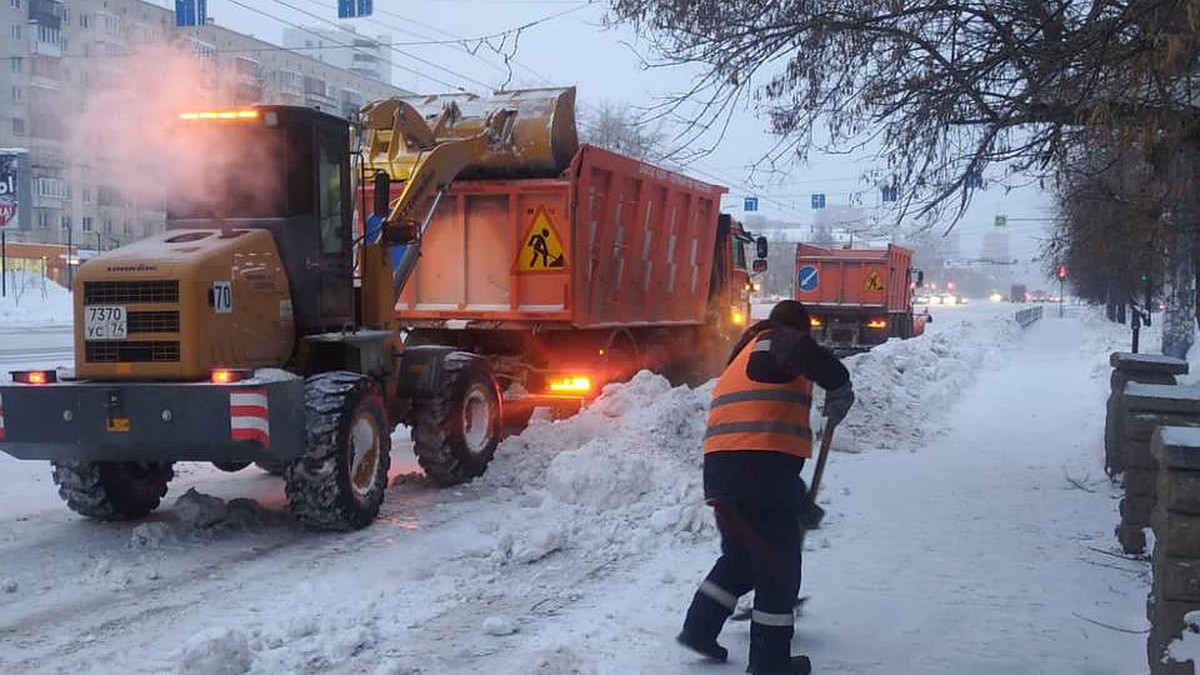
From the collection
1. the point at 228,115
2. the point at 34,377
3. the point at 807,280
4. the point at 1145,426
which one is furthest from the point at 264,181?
the point at 807,280

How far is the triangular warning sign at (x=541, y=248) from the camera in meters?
11.5

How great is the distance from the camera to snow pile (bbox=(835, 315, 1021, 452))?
12.5m

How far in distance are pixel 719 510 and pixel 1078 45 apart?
3.28m

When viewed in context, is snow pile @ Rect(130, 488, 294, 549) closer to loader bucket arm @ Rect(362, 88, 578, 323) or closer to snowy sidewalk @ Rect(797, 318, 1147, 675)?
loader bucket arm @ Rect(362, 88, 578, 323)

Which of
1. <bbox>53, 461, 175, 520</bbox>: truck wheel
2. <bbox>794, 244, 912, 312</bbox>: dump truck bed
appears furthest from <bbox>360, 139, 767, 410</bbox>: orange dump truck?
<bbox>794, 244, 912, 312</bbox>: dump truck bed

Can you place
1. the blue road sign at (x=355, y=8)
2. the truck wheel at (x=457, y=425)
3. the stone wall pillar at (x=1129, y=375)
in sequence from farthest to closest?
the blue road sign at (x=355, y=8)
the truck wheel at (x=457, y=425)
the stone wall pillar at (x=1129, y=375)

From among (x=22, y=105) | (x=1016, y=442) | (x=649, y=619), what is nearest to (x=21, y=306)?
(x=22, y=105)

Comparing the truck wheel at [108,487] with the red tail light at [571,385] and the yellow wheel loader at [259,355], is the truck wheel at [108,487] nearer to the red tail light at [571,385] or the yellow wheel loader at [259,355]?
the yellow wheel loader at [259,355]

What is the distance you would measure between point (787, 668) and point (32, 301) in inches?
1776

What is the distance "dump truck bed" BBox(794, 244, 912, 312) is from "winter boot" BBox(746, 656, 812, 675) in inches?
991

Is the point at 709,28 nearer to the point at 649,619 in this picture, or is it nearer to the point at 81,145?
the point at 649,619

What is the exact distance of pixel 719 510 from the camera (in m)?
5.16

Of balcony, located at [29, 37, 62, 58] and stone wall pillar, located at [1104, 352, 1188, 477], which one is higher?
balcony, located at [29, 37, 62, 58]

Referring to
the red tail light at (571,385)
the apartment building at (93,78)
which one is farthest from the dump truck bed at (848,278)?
the red tail light at (571,385)
